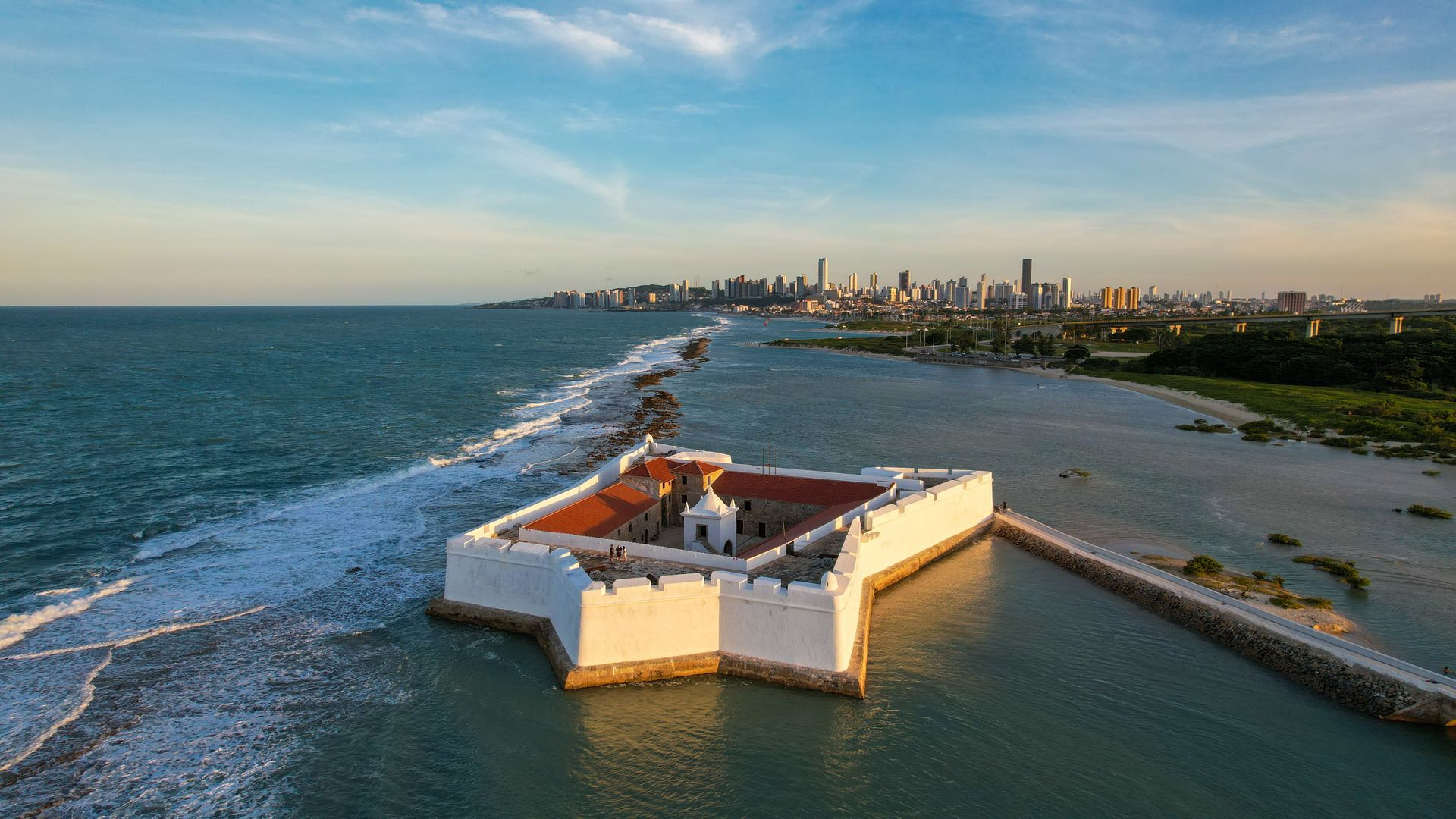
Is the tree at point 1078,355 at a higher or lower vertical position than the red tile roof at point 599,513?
higher

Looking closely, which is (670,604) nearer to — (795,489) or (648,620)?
(648,620)

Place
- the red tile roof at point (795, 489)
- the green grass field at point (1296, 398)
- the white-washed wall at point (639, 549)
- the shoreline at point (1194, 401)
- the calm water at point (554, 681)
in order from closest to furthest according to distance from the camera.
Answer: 1. the calm water at point (554, 681)
2. the white-washed wall at point (639, 549)
3. the red tile roof at point (795, 489)
4. the green grass field at point (1296, 398)
5. the shoreline at point (1194, 401)

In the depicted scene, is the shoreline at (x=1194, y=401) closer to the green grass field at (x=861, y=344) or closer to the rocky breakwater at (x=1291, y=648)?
the rocky breakwater at (x=1291, y=648)

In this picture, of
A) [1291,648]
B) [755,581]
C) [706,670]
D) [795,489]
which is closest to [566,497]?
[795,489]

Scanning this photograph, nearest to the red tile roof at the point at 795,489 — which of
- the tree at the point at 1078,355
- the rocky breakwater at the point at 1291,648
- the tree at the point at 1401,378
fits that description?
the rocky breakwater at the point at 1291,648

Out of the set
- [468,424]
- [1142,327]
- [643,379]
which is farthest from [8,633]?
[1142,327]

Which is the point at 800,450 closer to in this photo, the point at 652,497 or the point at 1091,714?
the point at 652,497

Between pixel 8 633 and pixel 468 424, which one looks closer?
pixel 8 633
